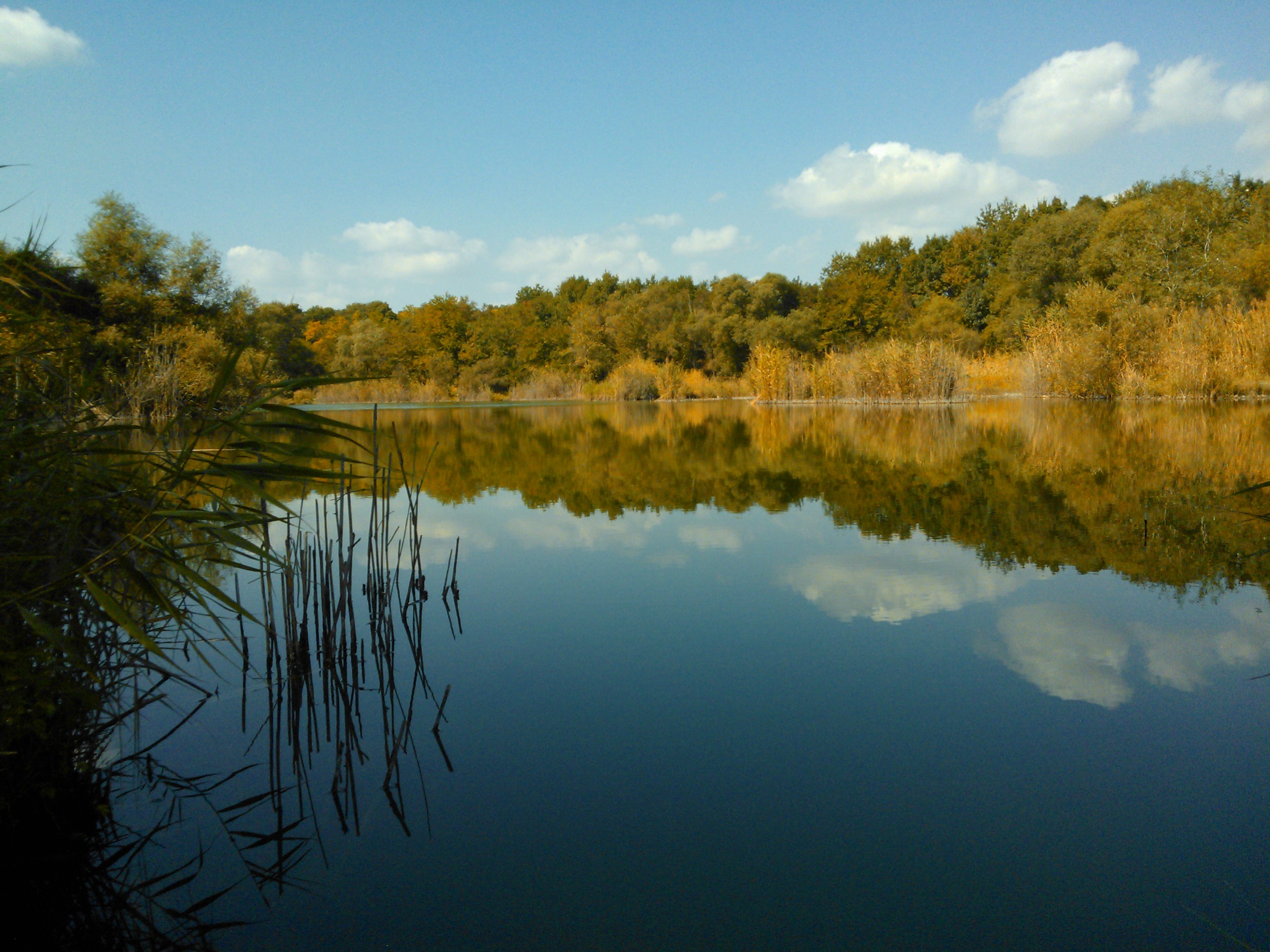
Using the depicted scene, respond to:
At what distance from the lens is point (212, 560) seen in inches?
89.7

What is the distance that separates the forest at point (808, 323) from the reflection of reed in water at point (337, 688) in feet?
2.82

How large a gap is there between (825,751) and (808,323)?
38.1 m

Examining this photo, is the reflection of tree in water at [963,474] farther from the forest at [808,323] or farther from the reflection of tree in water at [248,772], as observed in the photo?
the forest at [808,323]

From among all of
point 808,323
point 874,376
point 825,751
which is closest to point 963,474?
point 825,751

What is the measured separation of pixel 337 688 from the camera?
10.1ft

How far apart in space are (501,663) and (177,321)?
2677 cm

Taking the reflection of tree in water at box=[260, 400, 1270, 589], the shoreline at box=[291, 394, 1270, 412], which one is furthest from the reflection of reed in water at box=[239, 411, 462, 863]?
the shoreline at box=[291, 394, 1270, 412]

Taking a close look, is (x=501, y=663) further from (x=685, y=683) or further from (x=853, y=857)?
(x=853, y=857)

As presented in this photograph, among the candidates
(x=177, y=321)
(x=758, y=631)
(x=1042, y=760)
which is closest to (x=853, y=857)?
(x=1042, y=760)

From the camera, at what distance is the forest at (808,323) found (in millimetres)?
18672

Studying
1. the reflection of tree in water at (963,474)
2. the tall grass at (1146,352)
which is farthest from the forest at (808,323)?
the reflection of tree in water at (963,474)

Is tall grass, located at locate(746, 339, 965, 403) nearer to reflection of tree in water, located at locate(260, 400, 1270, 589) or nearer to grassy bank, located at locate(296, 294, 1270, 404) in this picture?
grassy bank, located at locate(296, 294, 1270, 404)

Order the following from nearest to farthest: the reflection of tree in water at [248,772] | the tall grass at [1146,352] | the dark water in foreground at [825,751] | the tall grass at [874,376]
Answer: the dark water in foreground at [825,751]
the reflection of tree in water at [248,772]
the tall grass at [1146,352]
the tall grass at [874,376]

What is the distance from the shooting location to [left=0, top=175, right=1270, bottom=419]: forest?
1867cm
